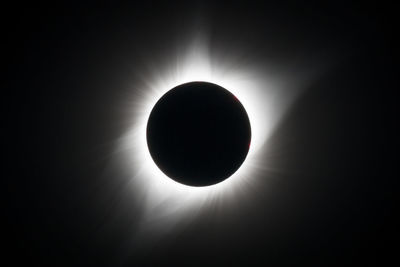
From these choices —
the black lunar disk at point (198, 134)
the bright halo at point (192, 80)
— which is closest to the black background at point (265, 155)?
the bright halo at point (192, 80)

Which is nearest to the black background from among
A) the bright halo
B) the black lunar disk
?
the bright halo

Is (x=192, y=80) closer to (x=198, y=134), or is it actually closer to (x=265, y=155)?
(x=198, y=134)

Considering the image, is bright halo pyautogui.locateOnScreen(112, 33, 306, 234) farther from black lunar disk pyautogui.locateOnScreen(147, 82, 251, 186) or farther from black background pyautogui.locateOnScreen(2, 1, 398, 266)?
black lunar disk pyautogui.locateOnScreen(147, 82, 251, 186)

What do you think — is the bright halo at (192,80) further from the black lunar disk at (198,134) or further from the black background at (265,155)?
the black lunar disk at (198,134)

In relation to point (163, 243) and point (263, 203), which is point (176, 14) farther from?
point (163, 243)

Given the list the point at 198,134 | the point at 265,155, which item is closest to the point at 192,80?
the point at 198,134
